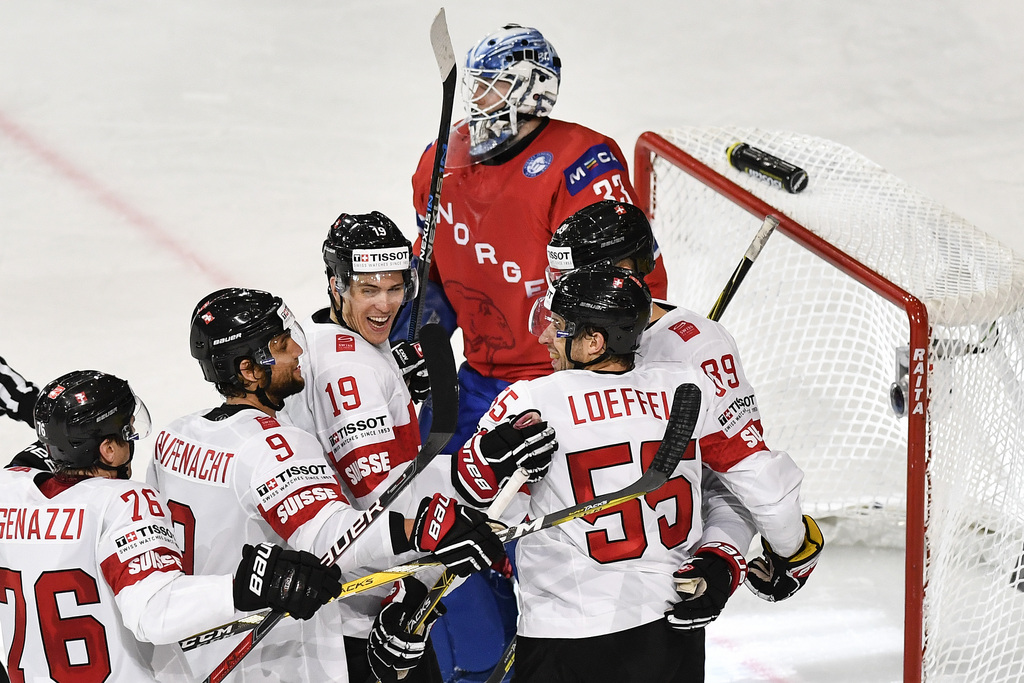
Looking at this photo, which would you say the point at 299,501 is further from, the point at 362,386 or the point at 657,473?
the point at 657,473

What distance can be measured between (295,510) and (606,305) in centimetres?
71

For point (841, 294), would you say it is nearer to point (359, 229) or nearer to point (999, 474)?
point (999, 474)

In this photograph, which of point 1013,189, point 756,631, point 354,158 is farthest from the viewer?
point 354,158

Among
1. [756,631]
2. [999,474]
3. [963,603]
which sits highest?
[999,474]

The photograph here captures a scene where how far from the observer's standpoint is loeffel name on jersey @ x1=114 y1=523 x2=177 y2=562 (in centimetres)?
203

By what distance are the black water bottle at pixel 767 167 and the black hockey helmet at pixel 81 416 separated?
2.15 meters

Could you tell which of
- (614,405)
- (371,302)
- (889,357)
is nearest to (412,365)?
(371,302)

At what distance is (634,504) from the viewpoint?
237cm

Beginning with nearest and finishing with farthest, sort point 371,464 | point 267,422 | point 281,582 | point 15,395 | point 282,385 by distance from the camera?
point 281,582, point 267,422, point 282,385, point 371,464, point 15,395

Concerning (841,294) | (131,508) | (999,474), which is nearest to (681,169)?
(841,294)

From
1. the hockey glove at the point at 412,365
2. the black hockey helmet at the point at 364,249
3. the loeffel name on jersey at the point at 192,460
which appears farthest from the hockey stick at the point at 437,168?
the loeffel name on jersey at the point at 192,460

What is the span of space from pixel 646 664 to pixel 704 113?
4.47 metres

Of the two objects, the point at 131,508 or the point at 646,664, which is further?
the point at 646,664

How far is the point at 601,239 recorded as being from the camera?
8.99 ft
